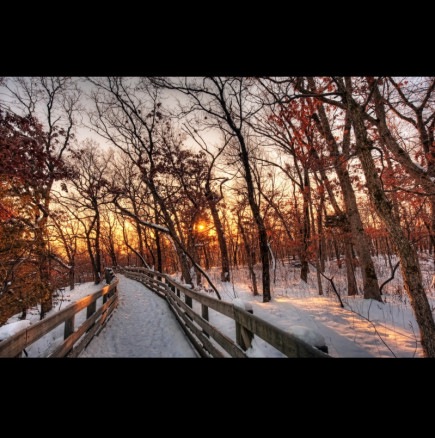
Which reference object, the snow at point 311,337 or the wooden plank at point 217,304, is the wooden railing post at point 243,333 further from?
the snow at point 311,337

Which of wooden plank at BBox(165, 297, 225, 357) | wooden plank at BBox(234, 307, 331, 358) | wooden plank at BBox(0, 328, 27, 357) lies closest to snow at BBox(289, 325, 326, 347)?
wooden plank at BBox(234, 307, 331, 358)

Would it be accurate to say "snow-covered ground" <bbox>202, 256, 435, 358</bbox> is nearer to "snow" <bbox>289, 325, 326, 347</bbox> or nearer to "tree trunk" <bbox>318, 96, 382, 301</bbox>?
"tree trunk" <bbox>318, 96, 382, 301</bbox>

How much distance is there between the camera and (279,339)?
5.58 feet

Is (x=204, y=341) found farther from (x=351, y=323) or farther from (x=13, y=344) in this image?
(x=351, y=323)

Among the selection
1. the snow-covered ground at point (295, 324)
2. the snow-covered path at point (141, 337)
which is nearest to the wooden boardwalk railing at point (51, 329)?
the snow-covered ground at point (295, 324)

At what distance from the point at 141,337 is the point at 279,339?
4704 mm

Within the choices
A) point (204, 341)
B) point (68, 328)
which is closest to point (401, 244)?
point (204, 341)

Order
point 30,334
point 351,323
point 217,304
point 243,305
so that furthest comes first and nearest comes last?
point 351,323, point 217,304, point 243,305, point 30,334

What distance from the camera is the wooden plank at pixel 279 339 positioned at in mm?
1364

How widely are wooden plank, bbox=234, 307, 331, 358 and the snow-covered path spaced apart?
244 centimetres

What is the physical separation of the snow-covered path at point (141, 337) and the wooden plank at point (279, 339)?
244 cm
